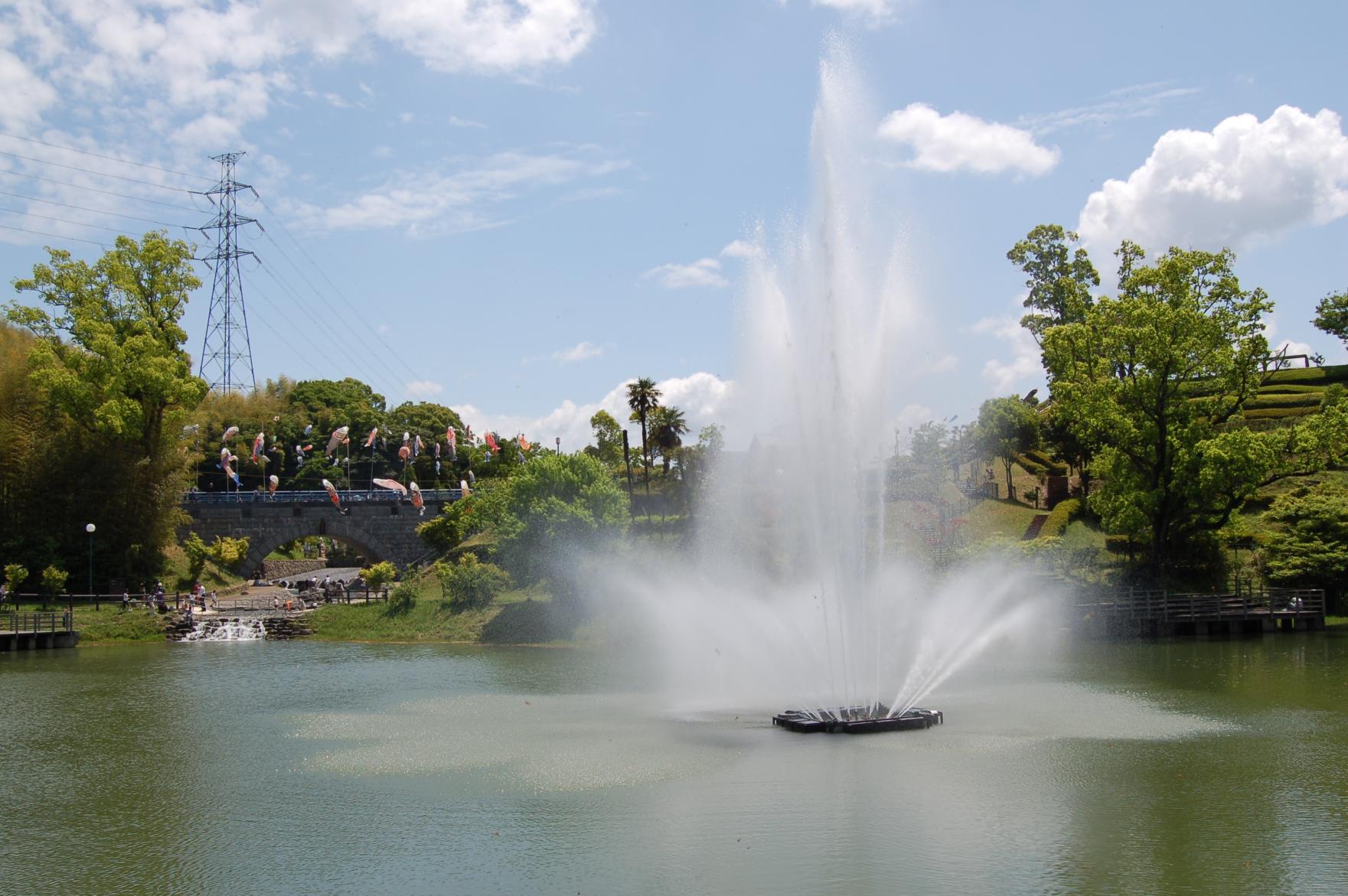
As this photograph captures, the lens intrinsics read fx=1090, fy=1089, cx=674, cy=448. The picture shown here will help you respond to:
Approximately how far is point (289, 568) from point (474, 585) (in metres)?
44.3

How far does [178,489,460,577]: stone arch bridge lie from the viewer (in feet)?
279

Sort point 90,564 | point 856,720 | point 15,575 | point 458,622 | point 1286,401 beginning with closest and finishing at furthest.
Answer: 1. point 856,720
2. point 458,622
3. point 15,575
4. point 90,564
5. point 1286,401

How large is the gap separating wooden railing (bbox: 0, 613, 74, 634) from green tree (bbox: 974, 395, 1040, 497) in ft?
208

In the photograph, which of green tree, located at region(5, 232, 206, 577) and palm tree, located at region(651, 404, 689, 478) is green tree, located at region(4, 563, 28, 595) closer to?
green tree, located at region(5, 232, 206, 577)

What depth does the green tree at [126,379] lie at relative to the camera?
70.1 metres

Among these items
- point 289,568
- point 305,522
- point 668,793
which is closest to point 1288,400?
point 305,522

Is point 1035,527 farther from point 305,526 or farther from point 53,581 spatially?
point 53,581

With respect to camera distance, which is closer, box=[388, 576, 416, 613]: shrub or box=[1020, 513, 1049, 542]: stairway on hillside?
box=[388, 576, 416, 613]: shrub

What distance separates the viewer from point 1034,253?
88.9 metres

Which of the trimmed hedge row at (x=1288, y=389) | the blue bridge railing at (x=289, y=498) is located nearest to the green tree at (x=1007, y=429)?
the trimmed hedge row at (x=1288, y=389)

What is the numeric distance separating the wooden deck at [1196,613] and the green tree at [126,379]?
57711 millimetres

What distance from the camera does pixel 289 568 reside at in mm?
103500

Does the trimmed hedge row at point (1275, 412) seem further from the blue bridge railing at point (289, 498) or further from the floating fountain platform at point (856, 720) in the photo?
the floating fountain platform at point (856, 720)

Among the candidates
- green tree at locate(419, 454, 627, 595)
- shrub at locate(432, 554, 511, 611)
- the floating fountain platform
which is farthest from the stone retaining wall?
the floating fountain platform
